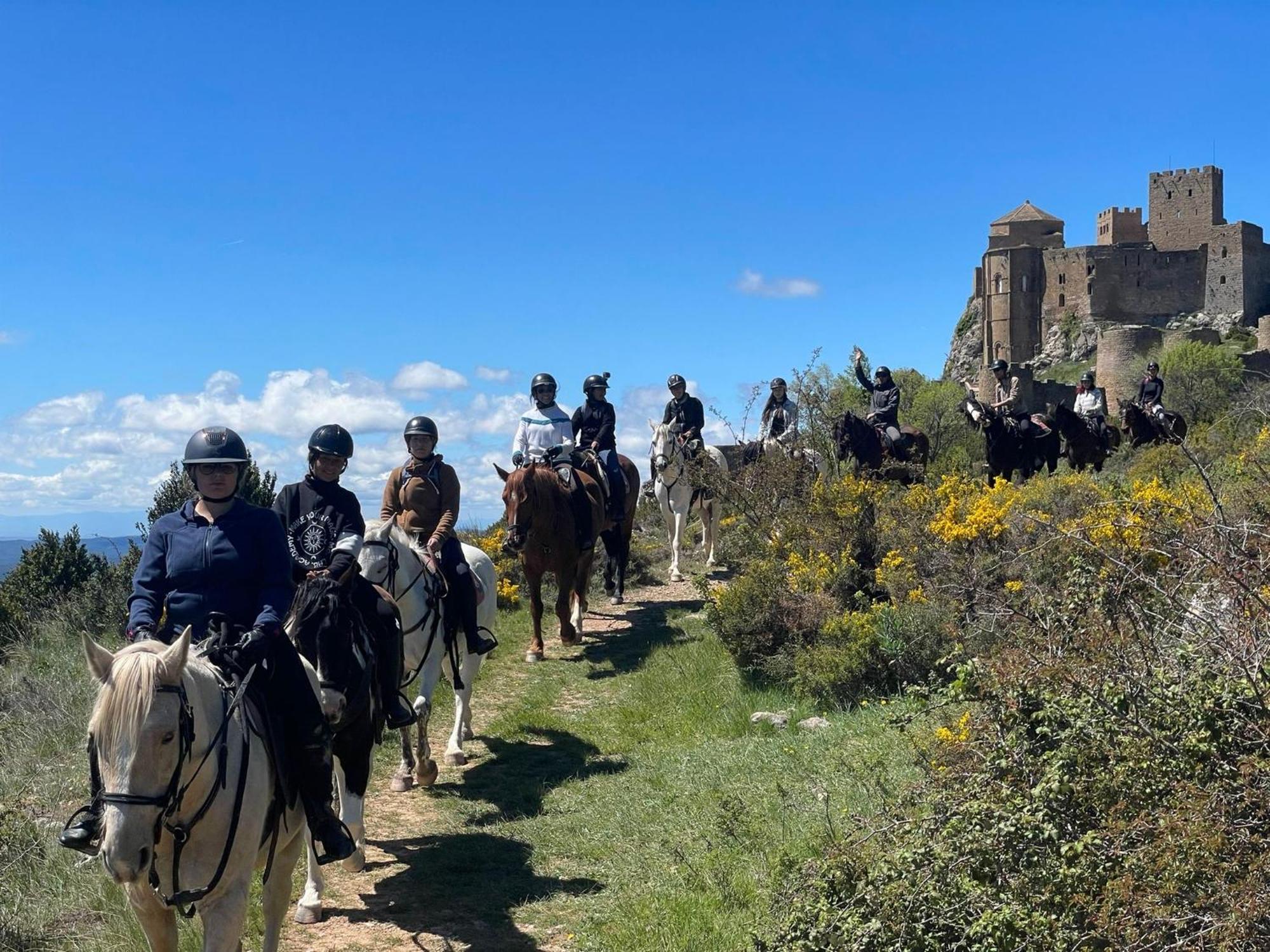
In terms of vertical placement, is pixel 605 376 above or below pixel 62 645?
above

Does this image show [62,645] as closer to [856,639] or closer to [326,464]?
[326,464]

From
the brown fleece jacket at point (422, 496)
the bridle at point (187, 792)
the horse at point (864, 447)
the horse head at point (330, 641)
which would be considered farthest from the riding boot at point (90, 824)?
the horse at point (864, 447)

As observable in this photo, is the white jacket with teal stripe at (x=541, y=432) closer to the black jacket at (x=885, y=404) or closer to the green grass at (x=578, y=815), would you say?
the green grass at (x=578, y=815)

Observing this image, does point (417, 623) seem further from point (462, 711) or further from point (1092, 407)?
point (1092, 407)

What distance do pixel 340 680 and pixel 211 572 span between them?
1.45 metres

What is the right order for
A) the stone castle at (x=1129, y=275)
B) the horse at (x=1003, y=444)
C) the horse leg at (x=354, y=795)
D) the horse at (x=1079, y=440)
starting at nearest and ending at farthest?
the horse leg at (x=354, y=795)
the horse at (x=1003, y=444)
the horse at (x=1079, y=440)
the stone castle at (x=1129, y=275)

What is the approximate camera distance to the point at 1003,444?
2131 centimetres

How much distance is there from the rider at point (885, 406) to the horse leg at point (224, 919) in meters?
14.8

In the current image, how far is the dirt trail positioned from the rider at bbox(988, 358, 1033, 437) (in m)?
14.3

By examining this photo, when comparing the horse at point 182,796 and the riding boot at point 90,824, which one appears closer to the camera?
the horse at point 182,796

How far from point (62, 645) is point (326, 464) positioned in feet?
26.5

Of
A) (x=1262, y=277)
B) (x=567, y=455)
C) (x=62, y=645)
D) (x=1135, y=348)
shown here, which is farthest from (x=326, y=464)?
(x=1262, y=277)

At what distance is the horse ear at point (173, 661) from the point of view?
429cm

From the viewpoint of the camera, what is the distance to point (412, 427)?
982 cm
